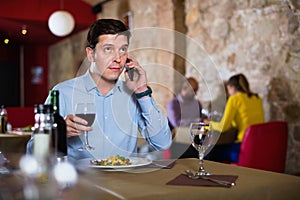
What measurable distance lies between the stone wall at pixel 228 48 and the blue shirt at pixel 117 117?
1.79 metres

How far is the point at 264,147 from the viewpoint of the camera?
3.49 metres

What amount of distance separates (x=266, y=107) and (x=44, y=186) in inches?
163

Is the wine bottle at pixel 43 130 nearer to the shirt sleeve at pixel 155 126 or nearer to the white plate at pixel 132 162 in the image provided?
the white plate at pixel 132 162


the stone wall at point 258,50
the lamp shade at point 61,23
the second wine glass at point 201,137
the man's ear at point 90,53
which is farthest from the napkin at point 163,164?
the lamp shade at point 61,23

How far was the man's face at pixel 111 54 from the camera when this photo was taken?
5.50 ft

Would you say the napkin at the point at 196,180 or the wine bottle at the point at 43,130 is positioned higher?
the wine bottle at the point at 43,130

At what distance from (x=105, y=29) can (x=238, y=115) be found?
261cm

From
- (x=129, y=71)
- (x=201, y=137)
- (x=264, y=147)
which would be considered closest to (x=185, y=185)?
(x=201, y=137)

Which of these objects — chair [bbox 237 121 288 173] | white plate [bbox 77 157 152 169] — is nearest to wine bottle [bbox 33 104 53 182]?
white plate [bbox 77 157 152 169]

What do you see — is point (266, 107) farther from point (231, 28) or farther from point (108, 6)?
point (108, 6)

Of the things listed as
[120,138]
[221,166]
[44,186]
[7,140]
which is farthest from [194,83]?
[44,186]

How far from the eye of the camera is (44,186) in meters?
0.45

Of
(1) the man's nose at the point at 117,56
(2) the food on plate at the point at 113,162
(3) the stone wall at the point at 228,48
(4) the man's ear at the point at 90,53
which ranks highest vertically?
(3) the stone wall at the point at 228,48

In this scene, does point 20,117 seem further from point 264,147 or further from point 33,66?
point 33,66
